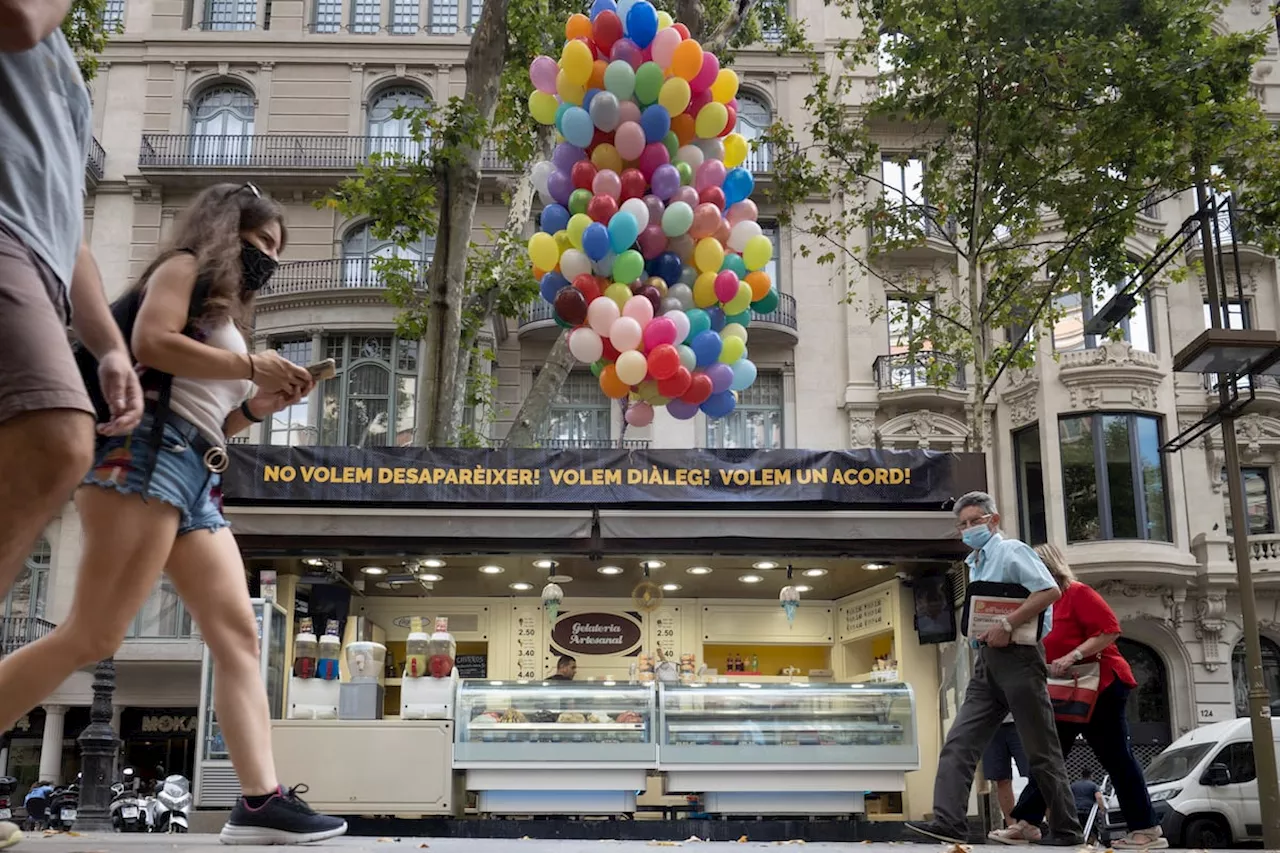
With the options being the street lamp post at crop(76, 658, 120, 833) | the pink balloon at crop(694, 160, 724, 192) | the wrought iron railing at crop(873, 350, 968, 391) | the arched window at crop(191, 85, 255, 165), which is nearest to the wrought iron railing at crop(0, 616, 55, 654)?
the arched window at crop(191, 85, 255, 165)

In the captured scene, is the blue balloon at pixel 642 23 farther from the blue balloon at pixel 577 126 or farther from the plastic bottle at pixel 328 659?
the plastic bottle at pixel 328 659

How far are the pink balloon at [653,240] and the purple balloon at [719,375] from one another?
1.19 m

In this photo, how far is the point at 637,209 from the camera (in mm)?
10844

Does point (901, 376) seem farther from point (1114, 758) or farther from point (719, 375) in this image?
point (1114, 758)

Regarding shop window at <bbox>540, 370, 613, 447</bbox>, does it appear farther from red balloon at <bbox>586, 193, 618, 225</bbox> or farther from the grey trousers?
the grey trousers

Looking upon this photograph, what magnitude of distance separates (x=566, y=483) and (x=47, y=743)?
70.6ft

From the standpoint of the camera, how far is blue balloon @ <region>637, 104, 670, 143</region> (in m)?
10.9

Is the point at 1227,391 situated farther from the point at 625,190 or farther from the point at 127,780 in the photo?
the point at 127,780

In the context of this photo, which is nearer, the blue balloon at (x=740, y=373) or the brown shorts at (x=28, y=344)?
the brown shorts at (x=28, y=344)

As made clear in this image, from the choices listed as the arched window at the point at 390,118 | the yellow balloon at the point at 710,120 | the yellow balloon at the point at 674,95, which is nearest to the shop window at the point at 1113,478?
the arched window at the point at 390,118

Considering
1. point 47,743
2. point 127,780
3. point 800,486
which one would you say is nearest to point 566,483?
point 800,486

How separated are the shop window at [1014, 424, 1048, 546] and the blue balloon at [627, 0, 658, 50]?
19053 millimetres

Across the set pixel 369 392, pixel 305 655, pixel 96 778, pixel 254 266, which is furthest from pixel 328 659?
pixel 369 392

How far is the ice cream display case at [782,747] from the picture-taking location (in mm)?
10352
